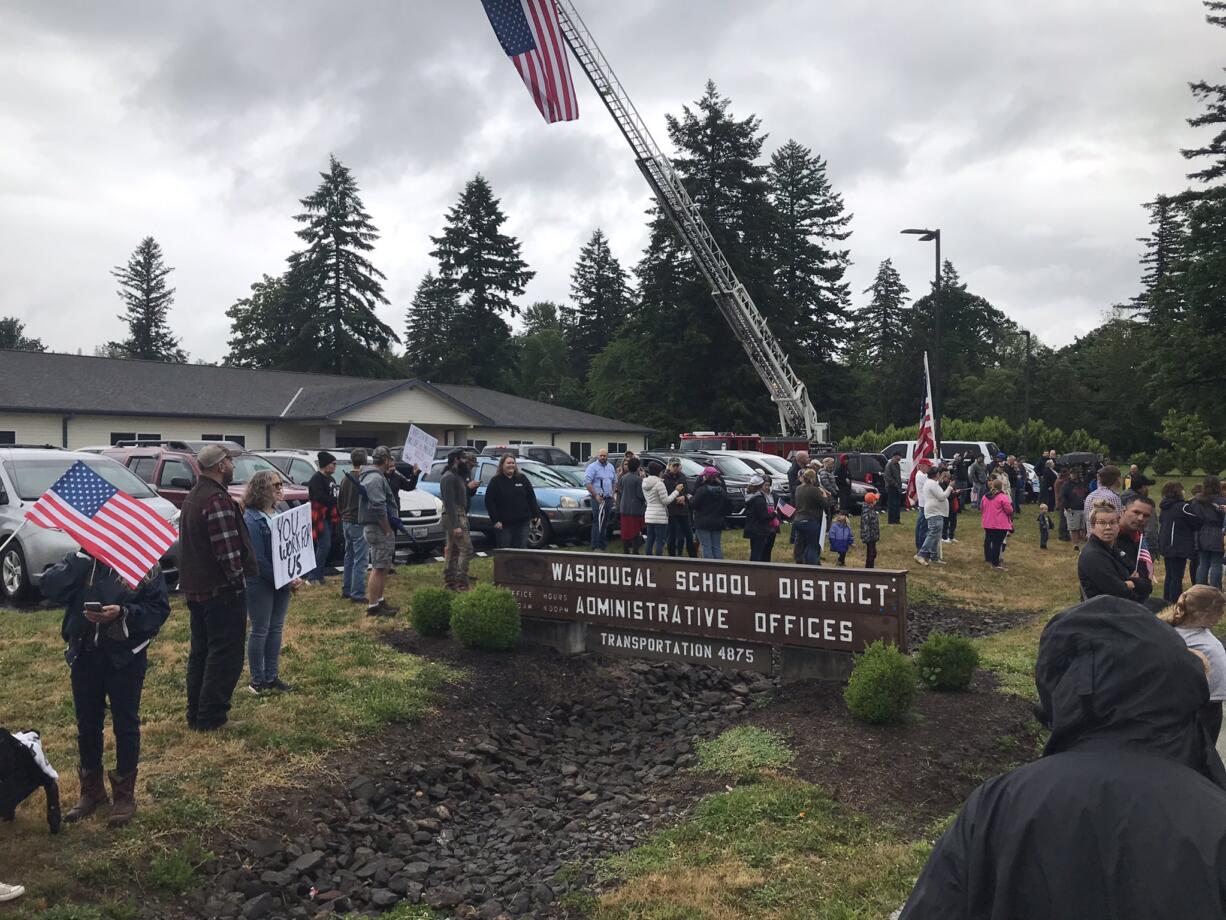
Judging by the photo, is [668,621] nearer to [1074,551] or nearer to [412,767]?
[412,767]

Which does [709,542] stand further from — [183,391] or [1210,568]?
[183,391]

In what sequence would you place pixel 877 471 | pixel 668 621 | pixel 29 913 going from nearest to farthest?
pixel 29 913
pixel 668 621
pixel 877 471

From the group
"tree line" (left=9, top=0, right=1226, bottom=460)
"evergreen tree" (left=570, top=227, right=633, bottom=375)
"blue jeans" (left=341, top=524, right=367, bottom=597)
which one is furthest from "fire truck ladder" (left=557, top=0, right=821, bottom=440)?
"evergreen tree" (left=570, top=227, right=633, bottom=375)

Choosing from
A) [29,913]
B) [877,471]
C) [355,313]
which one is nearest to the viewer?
[29,913]

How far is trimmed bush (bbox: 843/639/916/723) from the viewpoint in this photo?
702cm

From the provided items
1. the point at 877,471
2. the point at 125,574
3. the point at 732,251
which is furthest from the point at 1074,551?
the point at 732,251

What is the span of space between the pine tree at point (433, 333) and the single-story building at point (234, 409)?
18.4 m

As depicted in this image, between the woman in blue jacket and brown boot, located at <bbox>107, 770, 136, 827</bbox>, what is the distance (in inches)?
85.4

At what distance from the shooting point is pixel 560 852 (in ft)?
19.2

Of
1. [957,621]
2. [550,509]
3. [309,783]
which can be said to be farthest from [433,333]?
[309,783]

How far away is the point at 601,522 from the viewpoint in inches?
643

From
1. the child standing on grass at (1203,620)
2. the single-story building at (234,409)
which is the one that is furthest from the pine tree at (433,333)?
the child standing on grass at (1203,620)

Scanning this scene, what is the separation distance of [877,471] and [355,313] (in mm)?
43348

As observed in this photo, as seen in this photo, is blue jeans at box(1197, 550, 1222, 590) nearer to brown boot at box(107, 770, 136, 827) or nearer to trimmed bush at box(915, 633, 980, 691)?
trimmed bush at box(915, 633, 980, 691)
